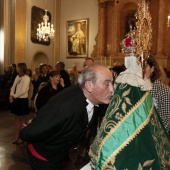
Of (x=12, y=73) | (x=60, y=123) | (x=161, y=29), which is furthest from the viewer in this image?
(x=161, y=29)

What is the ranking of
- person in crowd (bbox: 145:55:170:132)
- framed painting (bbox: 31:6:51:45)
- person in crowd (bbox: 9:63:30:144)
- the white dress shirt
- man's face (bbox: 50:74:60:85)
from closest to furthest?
the white dress shirt < person in crowd (bbox: 145:55:170:132) < man's face (bbox: 50:74:60:85) < person in crowd (bbox: 9:63:30:144) < framed painting (bbox: 31:6:51:45)

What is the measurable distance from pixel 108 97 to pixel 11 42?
11.0 meters

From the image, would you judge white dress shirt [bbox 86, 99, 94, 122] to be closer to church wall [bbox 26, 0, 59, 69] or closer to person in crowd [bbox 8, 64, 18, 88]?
person in crowd [bbox 8, 64, 18, 88]

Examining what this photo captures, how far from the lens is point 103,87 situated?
1874 millimetres

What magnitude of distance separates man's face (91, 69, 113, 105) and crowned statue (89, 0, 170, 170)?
0.28 m

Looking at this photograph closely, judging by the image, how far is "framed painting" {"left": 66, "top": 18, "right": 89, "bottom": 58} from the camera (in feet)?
45.8

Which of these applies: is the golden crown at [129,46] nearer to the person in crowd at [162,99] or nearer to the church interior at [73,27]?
the person in crowd at [162,99]

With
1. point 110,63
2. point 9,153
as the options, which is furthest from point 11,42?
point 9,153

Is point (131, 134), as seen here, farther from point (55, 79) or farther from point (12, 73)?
point (12, 73)

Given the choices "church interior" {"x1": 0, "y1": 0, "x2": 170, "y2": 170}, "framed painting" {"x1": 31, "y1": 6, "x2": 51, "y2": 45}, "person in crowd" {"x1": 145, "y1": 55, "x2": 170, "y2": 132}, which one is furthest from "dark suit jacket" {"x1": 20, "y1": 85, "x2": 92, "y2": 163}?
"framed painting" {"x1": 31, "y1": 6, "x2": 51, "y2": 45}

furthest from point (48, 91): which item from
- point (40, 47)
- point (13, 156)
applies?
point (40, 47)

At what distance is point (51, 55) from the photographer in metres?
14.7

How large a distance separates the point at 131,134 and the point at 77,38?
43.3ft

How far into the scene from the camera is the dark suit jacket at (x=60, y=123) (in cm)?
183
